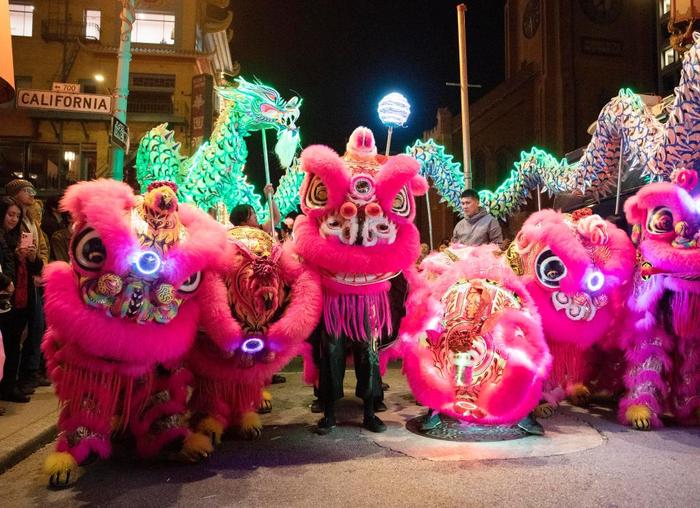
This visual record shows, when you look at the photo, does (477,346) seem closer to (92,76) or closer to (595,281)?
(595,281)

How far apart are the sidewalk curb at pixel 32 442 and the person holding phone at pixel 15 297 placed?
71 centimetres

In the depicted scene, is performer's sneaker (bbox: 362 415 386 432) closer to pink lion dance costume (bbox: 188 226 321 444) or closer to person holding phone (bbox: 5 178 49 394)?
pink lion dance costume (bbox: 188 226 321 444)

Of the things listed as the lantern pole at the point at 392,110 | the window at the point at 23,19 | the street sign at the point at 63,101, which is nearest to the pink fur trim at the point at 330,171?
the lantern pole at the point at 392,110

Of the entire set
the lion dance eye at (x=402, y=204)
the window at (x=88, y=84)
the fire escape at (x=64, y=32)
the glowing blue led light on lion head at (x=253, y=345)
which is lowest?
the glowing blue led light on lion head at (x=253, y=345)

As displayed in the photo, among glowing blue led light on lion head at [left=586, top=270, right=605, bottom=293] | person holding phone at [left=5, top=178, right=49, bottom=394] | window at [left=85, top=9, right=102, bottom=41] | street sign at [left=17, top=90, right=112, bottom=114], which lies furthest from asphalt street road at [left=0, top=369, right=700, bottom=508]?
window at [left=85, top=9, right=102, bottom=41]

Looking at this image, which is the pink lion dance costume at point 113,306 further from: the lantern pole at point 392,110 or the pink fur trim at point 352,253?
the lantern pole at point 392,110

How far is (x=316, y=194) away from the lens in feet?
12.0

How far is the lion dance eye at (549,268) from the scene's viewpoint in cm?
391

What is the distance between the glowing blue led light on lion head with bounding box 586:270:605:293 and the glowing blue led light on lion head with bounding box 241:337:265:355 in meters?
2.33

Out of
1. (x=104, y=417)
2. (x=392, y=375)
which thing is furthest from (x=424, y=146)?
(x=104, y=417)

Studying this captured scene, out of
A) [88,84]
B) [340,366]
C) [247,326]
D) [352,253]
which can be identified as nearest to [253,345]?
[247,326]

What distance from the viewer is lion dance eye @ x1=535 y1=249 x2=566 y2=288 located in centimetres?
391

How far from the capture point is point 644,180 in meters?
6.71

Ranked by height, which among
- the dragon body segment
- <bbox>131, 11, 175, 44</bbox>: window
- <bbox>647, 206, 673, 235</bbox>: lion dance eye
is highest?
<bbox>131, 11, 175, 44</bbox>: window
